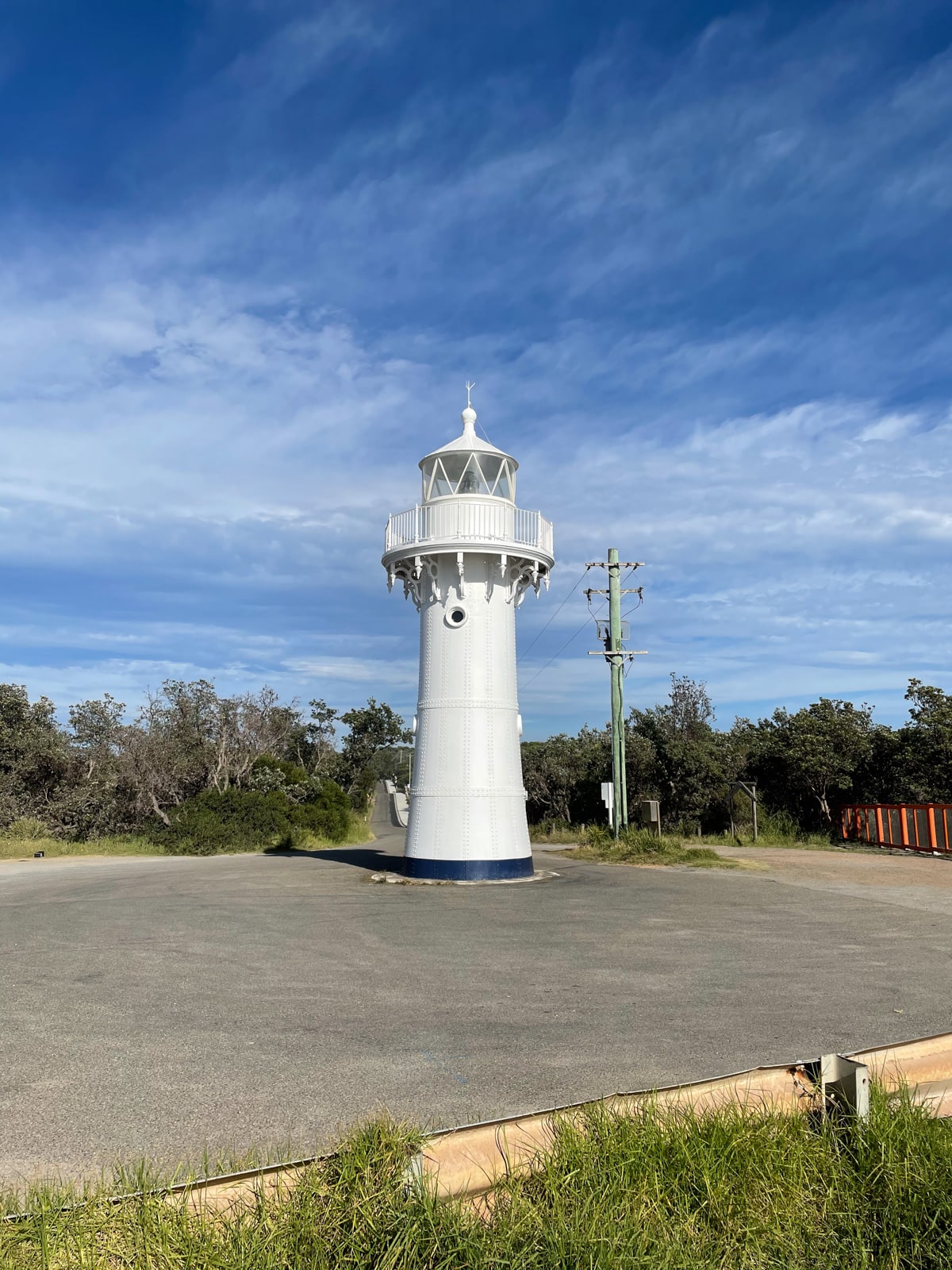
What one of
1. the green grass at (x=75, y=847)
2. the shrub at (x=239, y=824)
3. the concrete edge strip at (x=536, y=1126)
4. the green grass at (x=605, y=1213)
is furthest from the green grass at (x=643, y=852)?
the green grass at (x=605, y=1213)

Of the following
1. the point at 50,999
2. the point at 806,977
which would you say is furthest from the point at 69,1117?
the point at 806,977

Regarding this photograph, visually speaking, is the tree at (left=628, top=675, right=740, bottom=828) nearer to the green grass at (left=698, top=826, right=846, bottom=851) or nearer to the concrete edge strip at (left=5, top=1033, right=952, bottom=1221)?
the green grass at (left=698, top=826, right=846, bottom=851)

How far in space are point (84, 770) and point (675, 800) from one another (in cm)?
2198

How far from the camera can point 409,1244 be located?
122 inches

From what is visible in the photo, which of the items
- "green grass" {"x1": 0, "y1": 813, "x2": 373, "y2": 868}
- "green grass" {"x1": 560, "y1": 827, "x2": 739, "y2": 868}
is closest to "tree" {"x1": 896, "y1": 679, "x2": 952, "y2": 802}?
"green grass" {"x1": 560, "y1": 827, "x2": 739, "y2": 868}

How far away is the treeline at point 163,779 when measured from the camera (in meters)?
27.5

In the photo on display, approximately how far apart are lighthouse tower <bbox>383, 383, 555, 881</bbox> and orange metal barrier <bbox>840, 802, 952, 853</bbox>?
12.2 m

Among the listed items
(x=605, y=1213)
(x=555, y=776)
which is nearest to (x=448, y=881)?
(x=605, y=1213)

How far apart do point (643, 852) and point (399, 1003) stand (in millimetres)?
14883

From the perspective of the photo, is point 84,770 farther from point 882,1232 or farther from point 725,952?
point 882,1232

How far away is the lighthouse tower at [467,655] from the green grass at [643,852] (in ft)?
14.6

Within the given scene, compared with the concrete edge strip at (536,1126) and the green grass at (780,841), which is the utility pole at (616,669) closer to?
the green grass at (780,841)

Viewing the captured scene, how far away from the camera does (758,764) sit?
32250 mm

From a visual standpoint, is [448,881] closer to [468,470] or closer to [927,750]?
[468,470]
